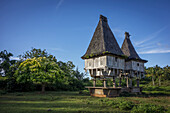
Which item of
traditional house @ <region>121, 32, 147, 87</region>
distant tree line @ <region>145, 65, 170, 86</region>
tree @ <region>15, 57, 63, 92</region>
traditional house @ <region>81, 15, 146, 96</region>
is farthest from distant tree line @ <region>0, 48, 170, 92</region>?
distant tree line @ <region>145, 65, 170, 86</region>

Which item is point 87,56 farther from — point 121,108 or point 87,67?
point 121,108

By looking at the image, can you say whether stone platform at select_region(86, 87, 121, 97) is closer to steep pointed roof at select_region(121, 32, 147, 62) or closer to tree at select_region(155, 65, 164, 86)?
steep pointed roof at select_region(121, 32, 147, 62)

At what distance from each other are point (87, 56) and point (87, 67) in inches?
69.6

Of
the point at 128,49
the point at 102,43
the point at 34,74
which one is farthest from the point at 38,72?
the point at 128,49

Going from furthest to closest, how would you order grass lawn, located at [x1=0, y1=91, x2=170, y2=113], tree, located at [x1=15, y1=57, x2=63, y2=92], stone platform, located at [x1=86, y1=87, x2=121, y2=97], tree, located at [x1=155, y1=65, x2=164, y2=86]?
tree, located at [x1=155, y1=65, x2=164, y2=86] → tree, located at [x1=15, y1=57, x2=63, y2=92] → stone platform, located at [x1=86, y1=87, x2=121, y2=97] → grass lawn, located at [x1=0, y1=91, x2=170, y2=113]

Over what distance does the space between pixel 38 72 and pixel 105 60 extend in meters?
10.1

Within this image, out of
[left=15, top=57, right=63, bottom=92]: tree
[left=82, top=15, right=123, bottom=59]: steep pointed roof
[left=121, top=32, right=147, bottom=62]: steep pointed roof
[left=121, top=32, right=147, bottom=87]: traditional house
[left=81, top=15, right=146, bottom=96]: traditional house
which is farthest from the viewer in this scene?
[left=121, top=32, right=147, bottom=62]: steep pointed roof

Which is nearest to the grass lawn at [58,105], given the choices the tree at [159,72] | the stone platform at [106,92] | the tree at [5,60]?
the stone platform at [106,92]

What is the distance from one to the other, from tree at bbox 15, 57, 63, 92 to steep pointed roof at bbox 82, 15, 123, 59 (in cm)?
547

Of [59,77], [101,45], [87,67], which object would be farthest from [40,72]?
[101,45]

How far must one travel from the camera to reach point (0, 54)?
41.0 m

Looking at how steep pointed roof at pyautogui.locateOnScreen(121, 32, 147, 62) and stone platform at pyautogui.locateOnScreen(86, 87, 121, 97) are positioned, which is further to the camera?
steep pointed roof at pyautogui.locateOnScreen(121, 32, 147, 62)

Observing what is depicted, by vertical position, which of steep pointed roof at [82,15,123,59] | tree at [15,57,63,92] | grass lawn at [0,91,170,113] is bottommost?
grass lawn at [0,91,170,113]

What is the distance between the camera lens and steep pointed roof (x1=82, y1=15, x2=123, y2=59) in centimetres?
1992
